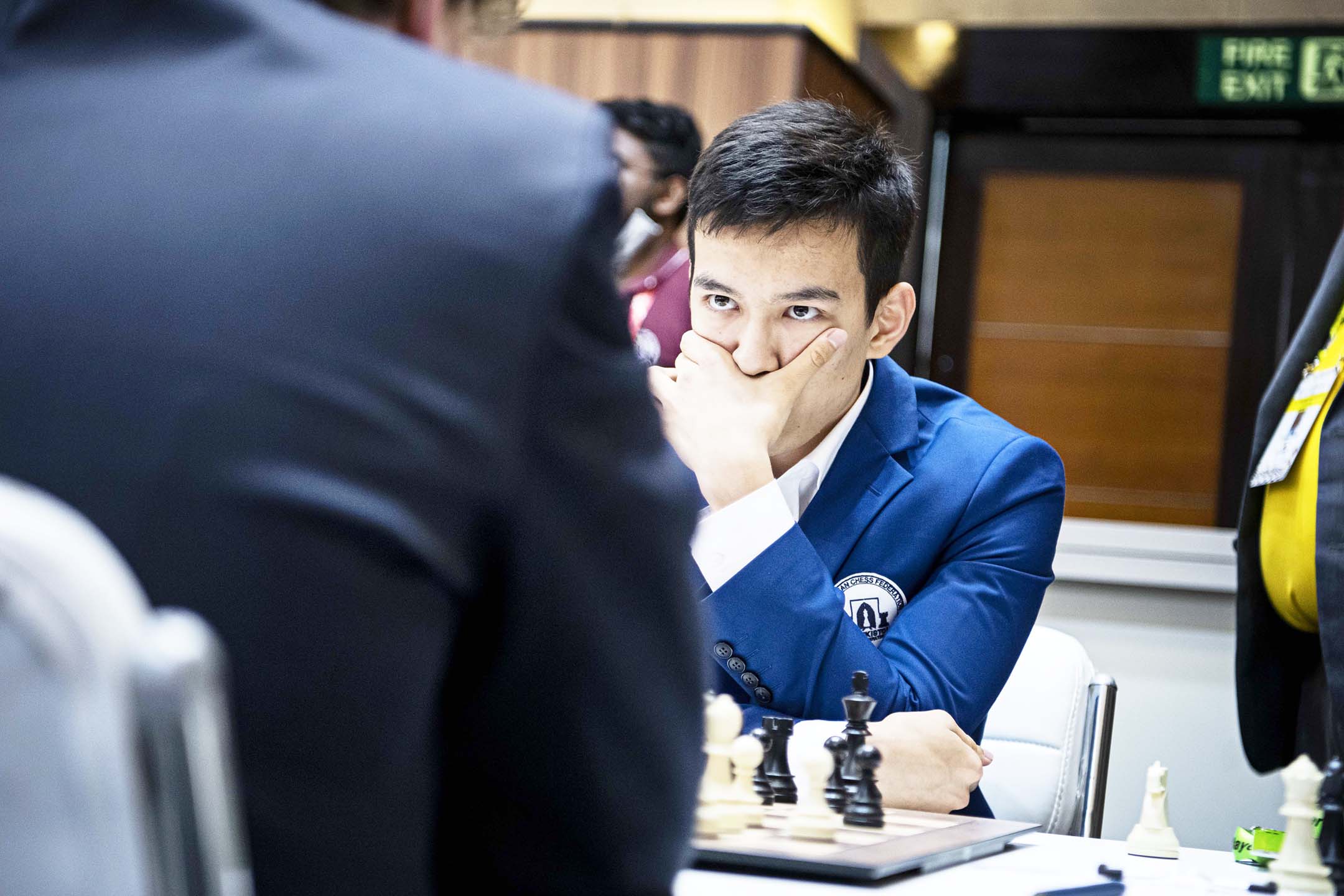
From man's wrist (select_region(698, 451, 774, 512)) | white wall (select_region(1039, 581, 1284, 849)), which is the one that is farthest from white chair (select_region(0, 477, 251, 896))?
white wall (select_region(1039, 581, 1284, 849))

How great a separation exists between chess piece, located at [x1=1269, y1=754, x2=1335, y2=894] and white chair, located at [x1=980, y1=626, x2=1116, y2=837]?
2.27ft

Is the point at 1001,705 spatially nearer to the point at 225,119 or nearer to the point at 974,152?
the point at 225,119

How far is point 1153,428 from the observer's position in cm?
613

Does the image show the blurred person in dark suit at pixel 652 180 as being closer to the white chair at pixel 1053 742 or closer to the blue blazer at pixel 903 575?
the blue blazer at pixel 903 575

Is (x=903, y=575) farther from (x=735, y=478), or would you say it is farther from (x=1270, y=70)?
(x=1270, y=70)

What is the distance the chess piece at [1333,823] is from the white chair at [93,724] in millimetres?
946

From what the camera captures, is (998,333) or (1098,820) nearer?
(1098,820)

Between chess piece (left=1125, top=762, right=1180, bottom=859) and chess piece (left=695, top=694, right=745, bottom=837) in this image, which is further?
chess piece (left=1125, top=762, right=1180, bottom=859)

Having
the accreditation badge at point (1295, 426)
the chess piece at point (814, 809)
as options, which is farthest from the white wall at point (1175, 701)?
the chess piece at point (814, 809)

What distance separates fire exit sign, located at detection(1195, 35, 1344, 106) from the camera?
5.66m

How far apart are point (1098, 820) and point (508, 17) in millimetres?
1378

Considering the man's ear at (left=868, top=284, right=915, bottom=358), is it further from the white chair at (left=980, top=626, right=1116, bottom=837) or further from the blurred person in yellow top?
the blurred person in yellow top

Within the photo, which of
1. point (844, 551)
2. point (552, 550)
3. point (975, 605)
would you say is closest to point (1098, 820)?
point (975, 605)

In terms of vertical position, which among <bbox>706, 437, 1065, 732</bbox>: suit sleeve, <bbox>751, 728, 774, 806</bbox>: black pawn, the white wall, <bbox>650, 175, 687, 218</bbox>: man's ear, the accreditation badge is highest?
<bbox>650, 175, 687, 218</bbox>: man's ear
